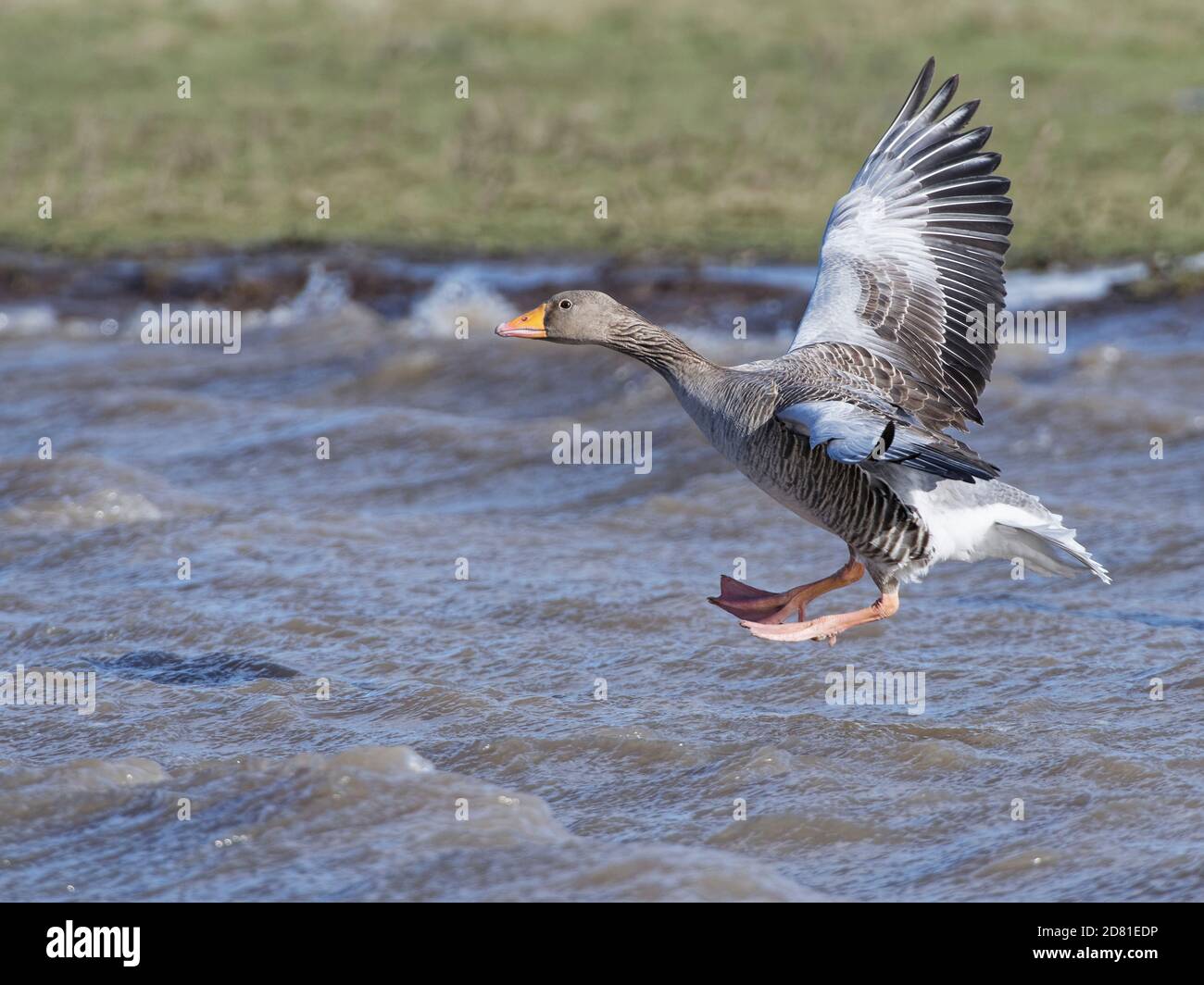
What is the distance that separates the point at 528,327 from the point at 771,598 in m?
1.42

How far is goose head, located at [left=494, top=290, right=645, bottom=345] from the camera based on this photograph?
6.54 metres

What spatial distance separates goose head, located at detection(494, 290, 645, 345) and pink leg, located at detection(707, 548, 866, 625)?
1.08 metres

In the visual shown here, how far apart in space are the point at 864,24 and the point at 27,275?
37.8 feet

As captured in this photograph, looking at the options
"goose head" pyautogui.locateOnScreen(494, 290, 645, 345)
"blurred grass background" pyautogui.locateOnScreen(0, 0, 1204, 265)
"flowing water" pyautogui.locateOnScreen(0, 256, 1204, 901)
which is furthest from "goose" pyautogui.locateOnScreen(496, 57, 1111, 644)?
"blurred grass background" pyautogui.locateOnScreen(0, 0, 1204, 265)

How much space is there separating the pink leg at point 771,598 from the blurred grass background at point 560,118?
8.15 m

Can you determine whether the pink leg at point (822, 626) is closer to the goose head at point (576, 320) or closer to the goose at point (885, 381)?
the goose at point (885, 381)

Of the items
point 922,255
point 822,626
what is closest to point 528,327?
point 822,626

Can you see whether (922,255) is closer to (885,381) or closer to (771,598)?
(885,381)

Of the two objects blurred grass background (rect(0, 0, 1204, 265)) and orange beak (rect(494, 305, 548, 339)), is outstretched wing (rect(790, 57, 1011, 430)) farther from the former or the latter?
blurred grass background (rect(0, 0, 1204, 265))

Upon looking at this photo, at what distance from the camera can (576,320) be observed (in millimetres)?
6562

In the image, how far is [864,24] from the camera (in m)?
21.5

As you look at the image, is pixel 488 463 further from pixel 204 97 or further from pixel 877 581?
pixel 204 97

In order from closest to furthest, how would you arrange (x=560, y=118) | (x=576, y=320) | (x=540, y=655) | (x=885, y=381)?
(x=885, y=381) < (x=576, y=320) < (x=540, y=655) < (x=560, y=118)
